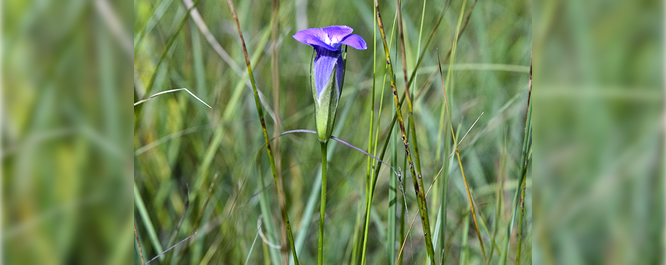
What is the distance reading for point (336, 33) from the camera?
0.37m

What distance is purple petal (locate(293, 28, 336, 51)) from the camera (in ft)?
1.17

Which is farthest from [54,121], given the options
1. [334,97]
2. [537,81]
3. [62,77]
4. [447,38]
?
[447,38]

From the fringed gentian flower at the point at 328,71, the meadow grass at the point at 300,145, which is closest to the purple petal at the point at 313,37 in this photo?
the fringed gentian flower at the point at 328,71

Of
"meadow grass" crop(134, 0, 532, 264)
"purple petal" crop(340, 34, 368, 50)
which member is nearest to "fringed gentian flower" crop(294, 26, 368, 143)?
"purple petal" crop(340, 34, 368, 50)

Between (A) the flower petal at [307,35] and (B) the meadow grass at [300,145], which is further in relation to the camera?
(B) the meadow grass at [300,145]

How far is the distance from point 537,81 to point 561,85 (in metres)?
0.02

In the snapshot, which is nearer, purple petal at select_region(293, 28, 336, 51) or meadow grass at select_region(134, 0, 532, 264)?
purple petal at select_region(293, 28, 336, 51)

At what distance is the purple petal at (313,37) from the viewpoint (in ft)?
1.17

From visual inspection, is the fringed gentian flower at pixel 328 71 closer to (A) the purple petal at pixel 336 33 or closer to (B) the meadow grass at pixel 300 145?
(A) the purple petal at pixel 336 33

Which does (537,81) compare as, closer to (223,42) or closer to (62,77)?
(62,77)

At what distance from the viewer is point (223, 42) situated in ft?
3.99

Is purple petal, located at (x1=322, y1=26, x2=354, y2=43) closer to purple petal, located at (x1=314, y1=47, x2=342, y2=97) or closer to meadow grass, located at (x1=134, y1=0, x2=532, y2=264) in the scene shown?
purple petal, located at (x1=314, y1=47, x2=342, y2=97)

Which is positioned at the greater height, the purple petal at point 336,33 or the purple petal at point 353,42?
the purple petal at point 336,33

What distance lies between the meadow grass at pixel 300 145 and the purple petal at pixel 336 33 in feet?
0.52
